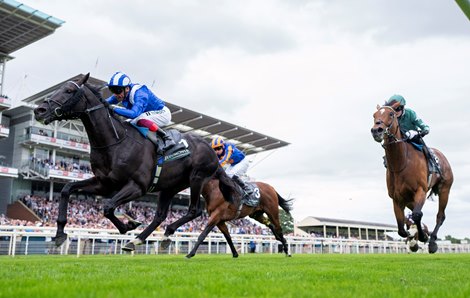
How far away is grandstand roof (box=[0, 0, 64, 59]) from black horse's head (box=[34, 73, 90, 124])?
29.3 m

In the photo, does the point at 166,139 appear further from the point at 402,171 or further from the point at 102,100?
the point at 402,171

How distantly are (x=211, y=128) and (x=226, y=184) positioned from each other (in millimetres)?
36711

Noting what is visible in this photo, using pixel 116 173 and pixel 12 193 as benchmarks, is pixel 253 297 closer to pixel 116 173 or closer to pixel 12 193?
pixel 116 173

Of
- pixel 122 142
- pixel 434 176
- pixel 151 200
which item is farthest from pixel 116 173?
pixel 151 200

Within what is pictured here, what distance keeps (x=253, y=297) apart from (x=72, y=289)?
111 centimetres

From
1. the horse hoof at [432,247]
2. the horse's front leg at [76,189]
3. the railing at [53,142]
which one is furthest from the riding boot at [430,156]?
the railing at [53,142]

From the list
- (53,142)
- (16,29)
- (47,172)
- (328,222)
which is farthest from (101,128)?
(328,222)

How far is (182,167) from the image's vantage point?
7395mm

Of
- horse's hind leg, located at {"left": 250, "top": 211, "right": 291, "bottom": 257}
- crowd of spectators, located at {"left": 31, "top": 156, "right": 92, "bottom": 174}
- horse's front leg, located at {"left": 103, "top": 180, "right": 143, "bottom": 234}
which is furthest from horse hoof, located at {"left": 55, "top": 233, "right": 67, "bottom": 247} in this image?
crowd of spectators, located at {"left": 31, "top": 156, "right": 92, "bottom": 174}

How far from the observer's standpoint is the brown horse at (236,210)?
970cm

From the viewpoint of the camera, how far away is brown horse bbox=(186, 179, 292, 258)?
9.70 meters

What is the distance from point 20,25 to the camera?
33.2 metres

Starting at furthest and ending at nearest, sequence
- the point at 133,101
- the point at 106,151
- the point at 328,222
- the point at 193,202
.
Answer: the point at 328,222 < the point at 193,202 < the point at 133,101 < the point at 106,151

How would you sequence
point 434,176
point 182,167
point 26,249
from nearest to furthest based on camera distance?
point 182,167, point 434,176, point 26,249
